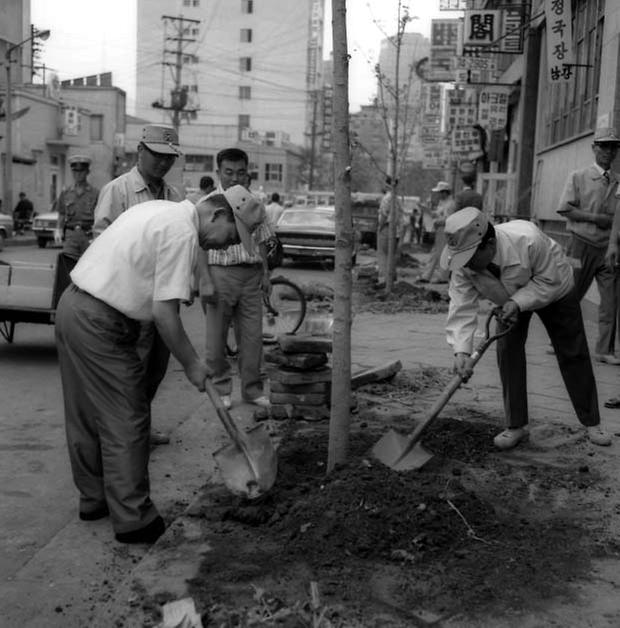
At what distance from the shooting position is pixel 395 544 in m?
3.78

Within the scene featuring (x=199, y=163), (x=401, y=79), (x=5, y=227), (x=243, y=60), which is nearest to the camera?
(x=401, y=79)

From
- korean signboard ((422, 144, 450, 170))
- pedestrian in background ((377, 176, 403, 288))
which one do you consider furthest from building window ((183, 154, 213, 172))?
pedestrian in background ((377, 176, 403, 288))

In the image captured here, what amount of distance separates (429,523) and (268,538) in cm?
69

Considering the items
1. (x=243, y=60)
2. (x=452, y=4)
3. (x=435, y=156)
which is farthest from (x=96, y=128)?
(x=243, y=60)

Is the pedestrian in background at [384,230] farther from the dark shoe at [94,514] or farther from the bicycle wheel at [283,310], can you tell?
the dark shoe at [94,514]

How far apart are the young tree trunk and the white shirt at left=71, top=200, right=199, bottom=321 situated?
0.82 meters

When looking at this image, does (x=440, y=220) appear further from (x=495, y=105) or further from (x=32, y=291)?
(x=32, y=291)

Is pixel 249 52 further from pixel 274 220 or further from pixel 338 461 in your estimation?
pixel 338 461

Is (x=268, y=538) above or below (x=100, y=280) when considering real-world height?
below

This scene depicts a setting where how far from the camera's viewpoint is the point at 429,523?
3.89m

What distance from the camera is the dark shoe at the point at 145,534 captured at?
3957 mm

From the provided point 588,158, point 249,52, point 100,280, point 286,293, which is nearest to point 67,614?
point 100,280

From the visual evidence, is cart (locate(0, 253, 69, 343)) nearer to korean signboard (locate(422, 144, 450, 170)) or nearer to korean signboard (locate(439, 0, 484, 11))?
korean signboard (locate(439, 0, 484, 11))

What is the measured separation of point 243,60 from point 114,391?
93172mm
